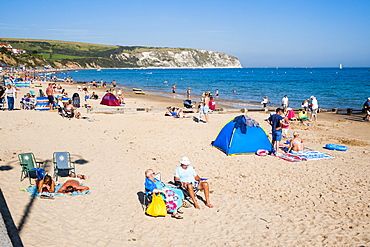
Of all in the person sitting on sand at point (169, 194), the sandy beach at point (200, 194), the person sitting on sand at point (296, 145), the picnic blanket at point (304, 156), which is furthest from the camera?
the person sitting on sand at point (296, 145)

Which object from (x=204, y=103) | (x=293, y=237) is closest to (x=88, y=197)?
(x=293, y=237)

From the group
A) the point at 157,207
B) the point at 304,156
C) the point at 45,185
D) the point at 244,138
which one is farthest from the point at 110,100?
the point at 157,207

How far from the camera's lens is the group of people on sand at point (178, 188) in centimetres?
685

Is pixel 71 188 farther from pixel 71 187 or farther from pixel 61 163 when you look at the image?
pixel 61 163

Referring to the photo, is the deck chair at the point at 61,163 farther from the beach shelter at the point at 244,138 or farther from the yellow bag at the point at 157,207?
the beach shelter at the point at 244,138

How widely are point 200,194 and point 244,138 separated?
419cm

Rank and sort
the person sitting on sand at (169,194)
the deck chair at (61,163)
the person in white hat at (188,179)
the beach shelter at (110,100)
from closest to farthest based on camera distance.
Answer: the person sitting on sand at (169,194) < the person in white hat at (188,179) < the deck chair at (61,163) < the beach shelter at (110,100)

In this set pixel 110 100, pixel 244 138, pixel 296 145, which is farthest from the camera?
pixel 110 100

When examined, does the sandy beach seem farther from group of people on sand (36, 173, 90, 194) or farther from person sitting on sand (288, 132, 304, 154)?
person sitting on sand (288, 132, 304, 154)

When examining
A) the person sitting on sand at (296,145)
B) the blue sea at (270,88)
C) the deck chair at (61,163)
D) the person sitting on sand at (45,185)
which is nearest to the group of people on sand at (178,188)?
the person sitting on sand at (45,185)

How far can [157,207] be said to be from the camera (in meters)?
6.71

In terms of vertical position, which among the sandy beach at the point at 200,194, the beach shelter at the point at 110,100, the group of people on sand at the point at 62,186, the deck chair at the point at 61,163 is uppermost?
the beach shelter at the point at 110,100

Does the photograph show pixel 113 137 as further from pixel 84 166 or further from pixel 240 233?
pixel 240 233

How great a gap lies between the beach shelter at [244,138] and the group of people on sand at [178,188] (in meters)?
4.27
